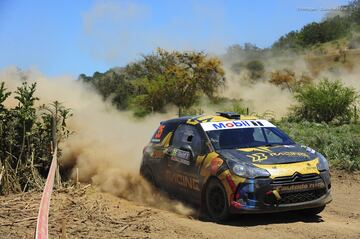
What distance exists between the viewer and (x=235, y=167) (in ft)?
26.0

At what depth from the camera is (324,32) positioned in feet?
228

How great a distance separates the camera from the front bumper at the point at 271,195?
303 inches

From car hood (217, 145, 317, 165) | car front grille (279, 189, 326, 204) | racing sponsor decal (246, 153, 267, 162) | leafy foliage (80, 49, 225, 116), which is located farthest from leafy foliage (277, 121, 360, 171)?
leafy foliage (80, 49, 225, 116)

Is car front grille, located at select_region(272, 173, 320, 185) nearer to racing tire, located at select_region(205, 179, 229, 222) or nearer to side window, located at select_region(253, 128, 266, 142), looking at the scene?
racing tire, located at select_region(205, 179, 229, 222)

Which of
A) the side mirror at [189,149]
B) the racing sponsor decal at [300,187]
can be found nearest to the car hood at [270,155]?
the racing sponsor decal at [300,187]

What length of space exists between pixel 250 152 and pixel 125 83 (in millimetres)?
26125

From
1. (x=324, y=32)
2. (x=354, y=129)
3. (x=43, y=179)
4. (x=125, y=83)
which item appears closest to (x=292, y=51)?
(x=324, y=32)

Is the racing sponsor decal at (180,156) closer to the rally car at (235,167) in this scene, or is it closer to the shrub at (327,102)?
the rally car at (235,167)

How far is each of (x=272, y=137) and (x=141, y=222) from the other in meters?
2.84

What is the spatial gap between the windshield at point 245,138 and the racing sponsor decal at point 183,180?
68cm

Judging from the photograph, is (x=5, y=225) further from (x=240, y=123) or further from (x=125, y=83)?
(x=125, y=83)

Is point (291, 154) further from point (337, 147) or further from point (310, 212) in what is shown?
point (337, 147)

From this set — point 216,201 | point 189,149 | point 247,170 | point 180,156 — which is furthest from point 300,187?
point 180,156

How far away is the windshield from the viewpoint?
8828 mm
